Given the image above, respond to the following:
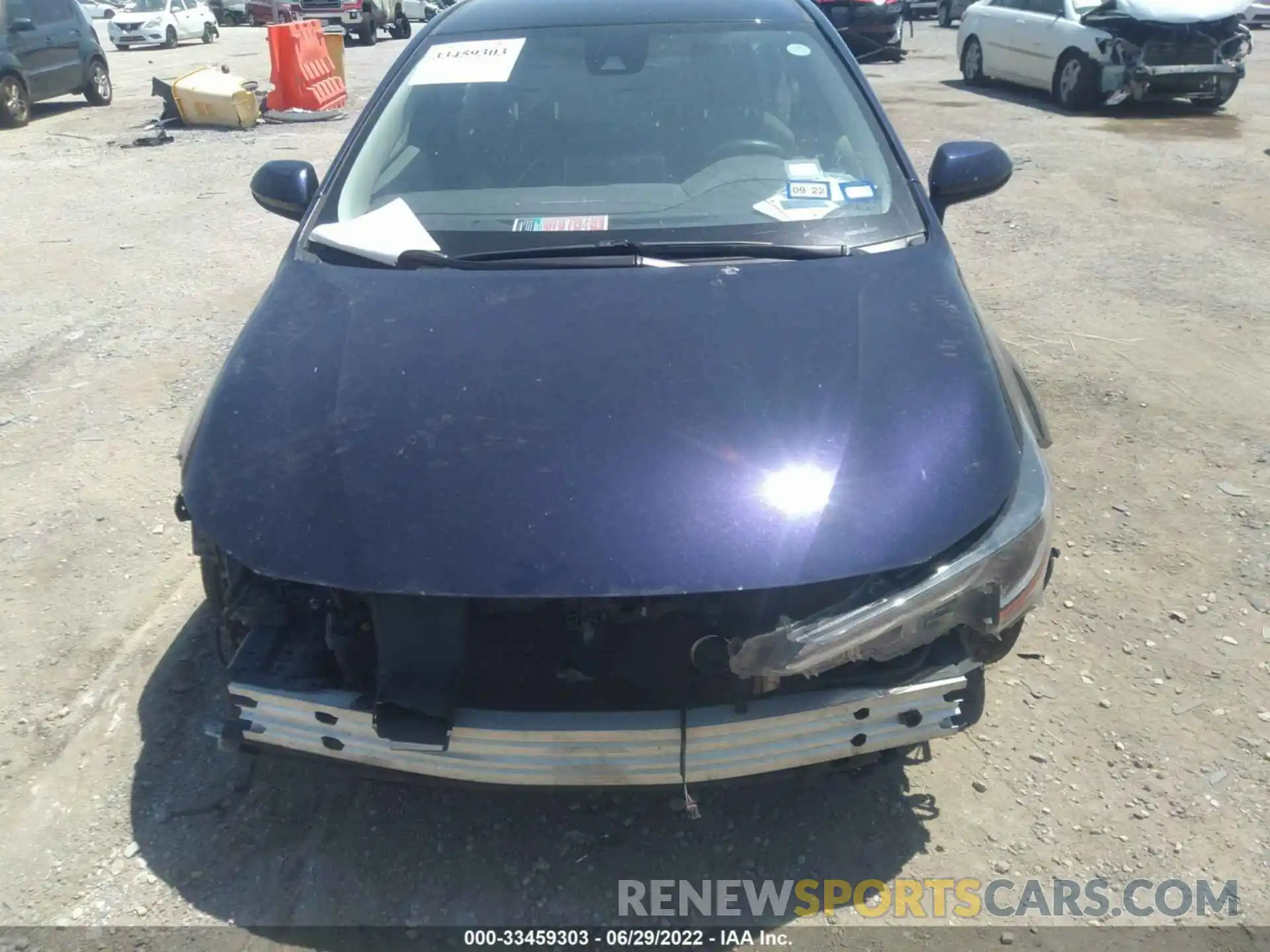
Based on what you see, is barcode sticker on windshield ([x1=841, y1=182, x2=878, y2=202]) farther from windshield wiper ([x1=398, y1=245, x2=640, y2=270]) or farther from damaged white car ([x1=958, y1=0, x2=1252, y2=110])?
damaged white car ([x1=958, y1=0, x2=1252, y2=110])

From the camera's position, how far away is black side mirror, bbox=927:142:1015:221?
3393 mm

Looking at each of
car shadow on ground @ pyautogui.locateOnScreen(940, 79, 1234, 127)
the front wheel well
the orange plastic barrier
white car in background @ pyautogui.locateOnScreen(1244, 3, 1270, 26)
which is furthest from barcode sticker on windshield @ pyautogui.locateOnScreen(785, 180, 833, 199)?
white car in background @ pyautogui.locateOnScreen(1244, 3, 1270, 26)

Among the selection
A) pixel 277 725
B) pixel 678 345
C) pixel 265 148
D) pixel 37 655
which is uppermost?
pixel 678 345

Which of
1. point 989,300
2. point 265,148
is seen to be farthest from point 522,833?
point 265,148

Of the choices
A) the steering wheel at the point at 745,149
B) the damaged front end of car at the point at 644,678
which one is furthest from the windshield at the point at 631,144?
the damaged front end of car at the point at 644,678

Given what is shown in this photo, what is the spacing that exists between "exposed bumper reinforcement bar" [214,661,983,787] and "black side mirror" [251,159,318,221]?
1.80 m

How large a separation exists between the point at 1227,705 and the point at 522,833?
1954mm

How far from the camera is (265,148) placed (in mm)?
11055

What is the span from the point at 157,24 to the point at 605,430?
28129mm

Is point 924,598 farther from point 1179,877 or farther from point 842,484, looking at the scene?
point 1179,877

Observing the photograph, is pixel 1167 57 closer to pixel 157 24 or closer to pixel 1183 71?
pixel 1183 71

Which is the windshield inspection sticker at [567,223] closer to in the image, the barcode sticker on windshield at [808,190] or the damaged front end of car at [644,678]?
the barcode sticker on windshield at [808,190]

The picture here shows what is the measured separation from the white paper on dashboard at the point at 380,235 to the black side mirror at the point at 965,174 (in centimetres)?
159

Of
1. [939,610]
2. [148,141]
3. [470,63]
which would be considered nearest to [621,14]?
[470,63]
